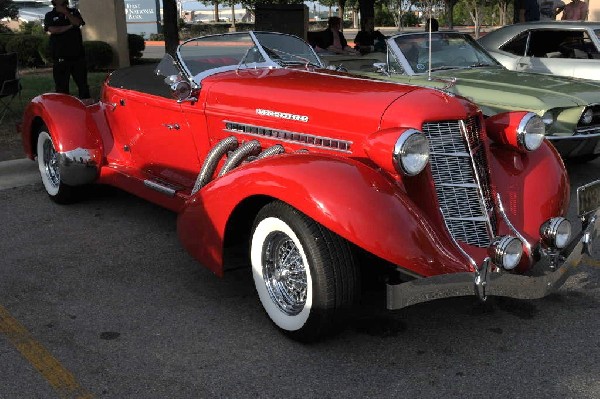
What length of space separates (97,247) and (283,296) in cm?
197

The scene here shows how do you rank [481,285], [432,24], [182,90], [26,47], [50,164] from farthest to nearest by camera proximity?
[26,47] < [432,24] < [50,164] < [182,90] < [481,285]

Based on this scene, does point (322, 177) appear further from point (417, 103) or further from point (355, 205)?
point (417, 103)

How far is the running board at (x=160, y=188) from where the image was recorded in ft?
15.6

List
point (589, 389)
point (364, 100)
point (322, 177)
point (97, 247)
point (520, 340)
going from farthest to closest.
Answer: point (97, 247) → point (364, 100) → point (520, 340) → point (322, 177) → point (589, 389)

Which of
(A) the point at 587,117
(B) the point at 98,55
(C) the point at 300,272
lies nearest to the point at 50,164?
(C) the point at 300,272

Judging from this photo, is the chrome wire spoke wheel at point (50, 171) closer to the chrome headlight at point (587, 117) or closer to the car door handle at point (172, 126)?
the car door handle at point (172, 126)

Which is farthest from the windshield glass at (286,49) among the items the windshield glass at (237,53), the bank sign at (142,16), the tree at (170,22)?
the bank sign at (142,16)

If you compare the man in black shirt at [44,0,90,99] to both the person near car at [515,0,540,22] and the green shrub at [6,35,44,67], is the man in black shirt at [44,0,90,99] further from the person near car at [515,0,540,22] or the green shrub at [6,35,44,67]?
the green shrub at [6,35,44,67]

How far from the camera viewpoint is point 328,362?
3.28 m

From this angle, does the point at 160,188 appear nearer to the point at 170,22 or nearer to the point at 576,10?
the point at 170,22

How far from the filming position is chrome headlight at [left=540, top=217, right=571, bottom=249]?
3.48 meters

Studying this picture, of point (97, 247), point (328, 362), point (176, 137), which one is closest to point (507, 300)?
point (328, 362)

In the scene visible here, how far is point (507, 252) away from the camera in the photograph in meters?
3.28

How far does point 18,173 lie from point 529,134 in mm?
5413
